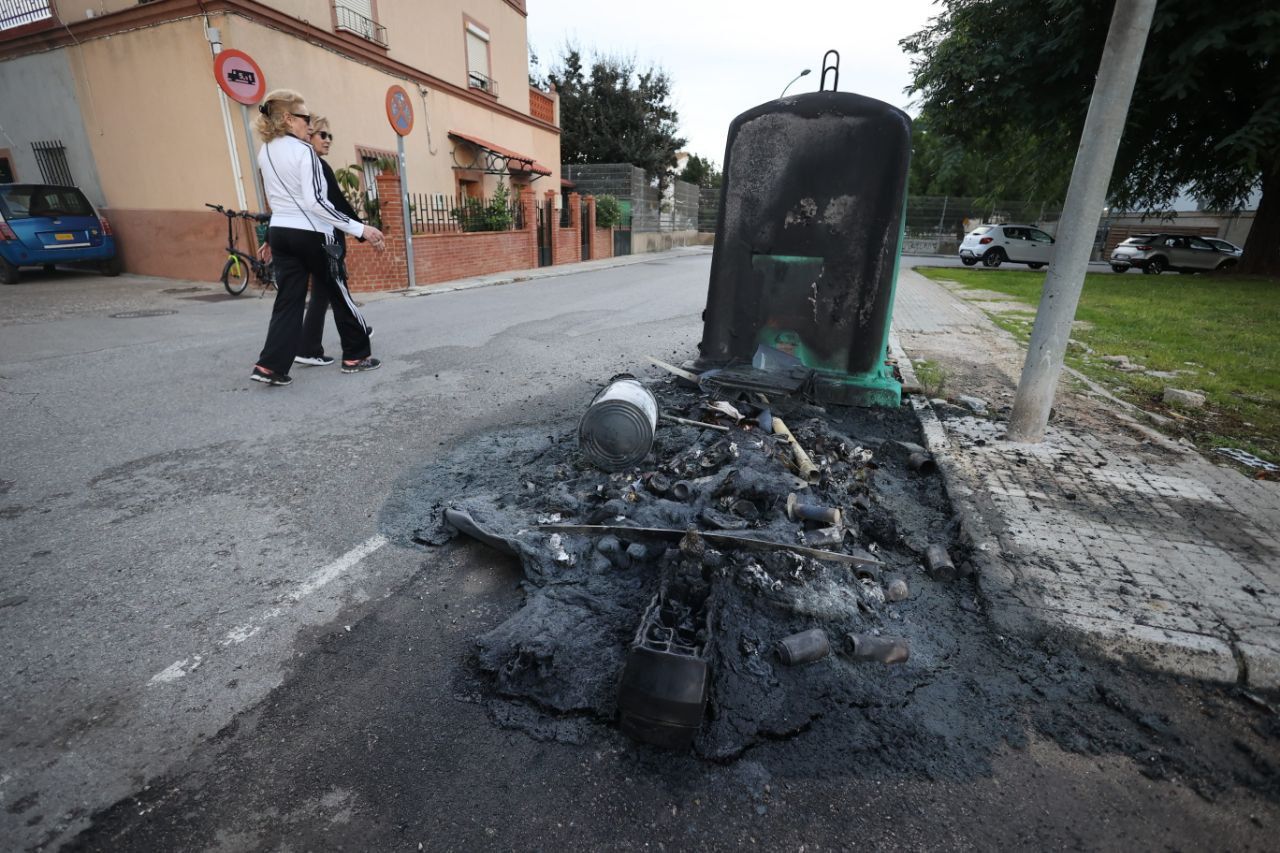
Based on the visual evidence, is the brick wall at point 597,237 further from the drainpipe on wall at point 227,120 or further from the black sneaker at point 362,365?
the black sneaker at point 362,365

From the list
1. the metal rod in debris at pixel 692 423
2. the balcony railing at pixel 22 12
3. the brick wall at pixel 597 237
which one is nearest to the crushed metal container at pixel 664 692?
the metal rod in debris at pixel 692 423

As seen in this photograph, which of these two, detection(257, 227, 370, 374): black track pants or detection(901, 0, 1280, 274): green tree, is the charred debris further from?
detection(901, 0, 1280, 274): green tree

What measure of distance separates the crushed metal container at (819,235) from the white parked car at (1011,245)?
74.9 feet

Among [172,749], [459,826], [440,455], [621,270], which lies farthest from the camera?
[621,270]

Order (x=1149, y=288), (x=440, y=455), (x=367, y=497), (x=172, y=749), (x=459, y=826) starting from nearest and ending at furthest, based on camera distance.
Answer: (x=459, y=826), (x=172, y=749), (x=367, y=497), (x=440, y=455), (x=1149, y=288)

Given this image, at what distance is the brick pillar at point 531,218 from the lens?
18.5 meters

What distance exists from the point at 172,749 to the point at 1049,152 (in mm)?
25456

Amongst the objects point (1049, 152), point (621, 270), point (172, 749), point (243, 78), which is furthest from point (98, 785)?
point (1049, 152)

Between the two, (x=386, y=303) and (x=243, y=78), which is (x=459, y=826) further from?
(x=243, y=78)

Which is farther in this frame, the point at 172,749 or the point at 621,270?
the point at 621,270

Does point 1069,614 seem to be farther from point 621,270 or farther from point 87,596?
point 621,270

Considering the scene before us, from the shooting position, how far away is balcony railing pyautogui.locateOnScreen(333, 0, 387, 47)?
44.0ft

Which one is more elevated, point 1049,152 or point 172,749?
point 1049,152

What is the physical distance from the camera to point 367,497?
342 centimetres
